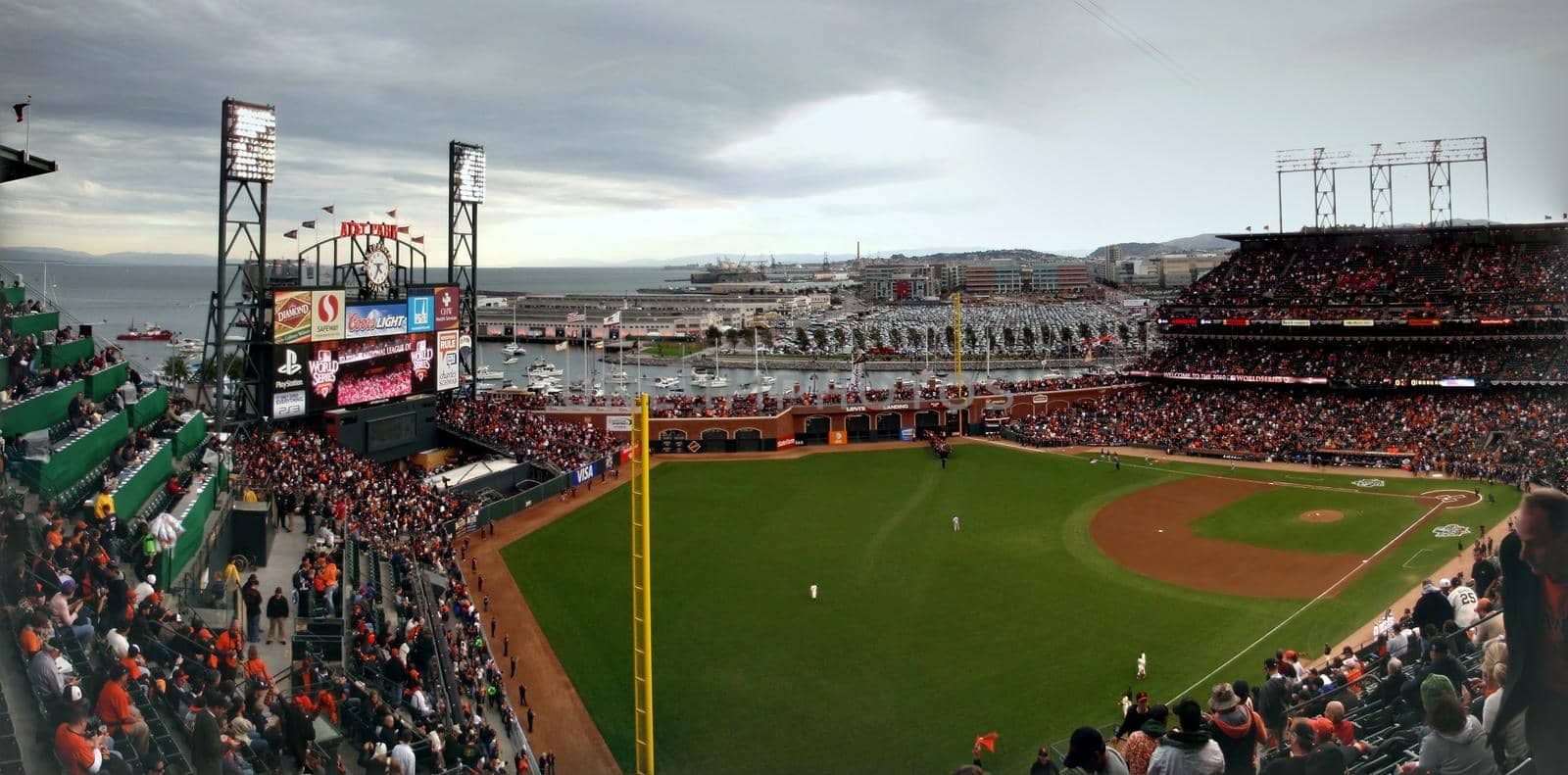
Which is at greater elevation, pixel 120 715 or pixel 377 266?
pixel 377 266

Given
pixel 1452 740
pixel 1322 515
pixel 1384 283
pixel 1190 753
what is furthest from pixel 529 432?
pixel 1384 283

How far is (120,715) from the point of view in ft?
30.9

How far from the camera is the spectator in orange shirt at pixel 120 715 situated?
362 inches

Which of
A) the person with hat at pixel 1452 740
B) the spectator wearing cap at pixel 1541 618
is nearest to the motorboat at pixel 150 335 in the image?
the person with hat at pixel 1452 740

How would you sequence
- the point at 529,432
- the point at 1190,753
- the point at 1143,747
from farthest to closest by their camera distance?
the point at 529,432 < the point at 1143,747 < the point at 1190,753

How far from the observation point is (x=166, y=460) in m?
21.4

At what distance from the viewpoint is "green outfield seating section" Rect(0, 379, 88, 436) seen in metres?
15.8

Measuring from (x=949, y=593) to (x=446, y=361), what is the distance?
2344 cm

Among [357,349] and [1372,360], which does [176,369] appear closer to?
[357,349]

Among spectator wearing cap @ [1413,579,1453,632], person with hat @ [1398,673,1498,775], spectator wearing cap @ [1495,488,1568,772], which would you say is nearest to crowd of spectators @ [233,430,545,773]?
person with hat @ [1398,673,1498,775]

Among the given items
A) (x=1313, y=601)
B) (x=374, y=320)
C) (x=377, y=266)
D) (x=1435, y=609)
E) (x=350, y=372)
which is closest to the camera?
(x=1435, y=609)

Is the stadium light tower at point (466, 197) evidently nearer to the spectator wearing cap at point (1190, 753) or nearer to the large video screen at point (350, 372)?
the large video screen at point (350, 372)

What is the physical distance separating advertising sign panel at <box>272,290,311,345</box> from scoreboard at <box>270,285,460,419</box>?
31 millimetres

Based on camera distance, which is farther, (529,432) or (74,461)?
(529,432)
